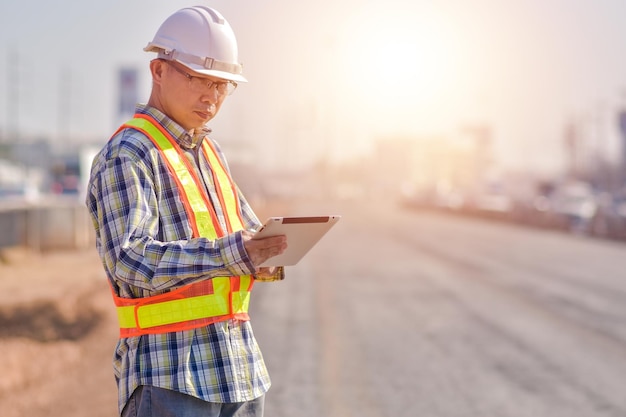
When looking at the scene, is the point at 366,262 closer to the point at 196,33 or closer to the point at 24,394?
the point at 24,394

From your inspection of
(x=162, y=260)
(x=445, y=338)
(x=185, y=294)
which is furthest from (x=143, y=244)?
(x=445, y=338)

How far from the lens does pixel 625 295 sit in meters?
17.4

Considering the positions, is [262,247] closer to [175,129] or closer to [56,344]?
[175,129]

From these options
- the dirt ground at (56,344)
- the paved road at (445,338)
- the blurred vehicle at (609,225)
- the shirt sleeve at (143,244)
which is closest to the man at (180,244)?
the shirt sleeve at (143,244)

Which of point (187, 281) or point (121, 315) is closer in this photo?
point (187, 281)

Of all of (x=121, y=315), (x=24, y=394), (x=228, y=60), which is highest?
(x=228, y=60)

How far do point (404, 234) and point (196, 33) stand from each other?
35.0 m

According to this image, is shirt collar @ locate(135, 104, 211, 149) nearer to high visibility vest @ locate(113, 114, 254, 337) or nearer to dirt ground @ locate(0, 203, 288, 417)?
high visibility vest @ locate(113, 114, 254, 337)

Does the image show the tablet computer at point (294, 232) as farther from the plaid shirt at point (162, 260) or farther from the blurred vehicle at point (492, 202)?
the blurred vehicle at point (492, 202)

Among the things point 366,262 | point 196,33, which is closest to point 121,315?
point 196,33

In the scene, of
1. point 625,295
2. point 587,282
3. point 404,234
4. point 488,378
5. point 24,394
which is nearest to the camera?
point 24,394

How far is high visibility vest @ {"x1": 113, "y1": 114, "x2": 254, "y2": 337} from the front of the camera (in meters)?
3.04

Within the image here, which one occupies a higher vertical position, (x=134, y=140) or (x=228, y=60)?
(x=228, y=60)

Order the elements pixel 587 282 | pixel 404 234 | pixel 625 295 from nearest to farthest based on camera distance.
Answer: pixel 625 295 → pixel 587 282 → pixel 404 234
